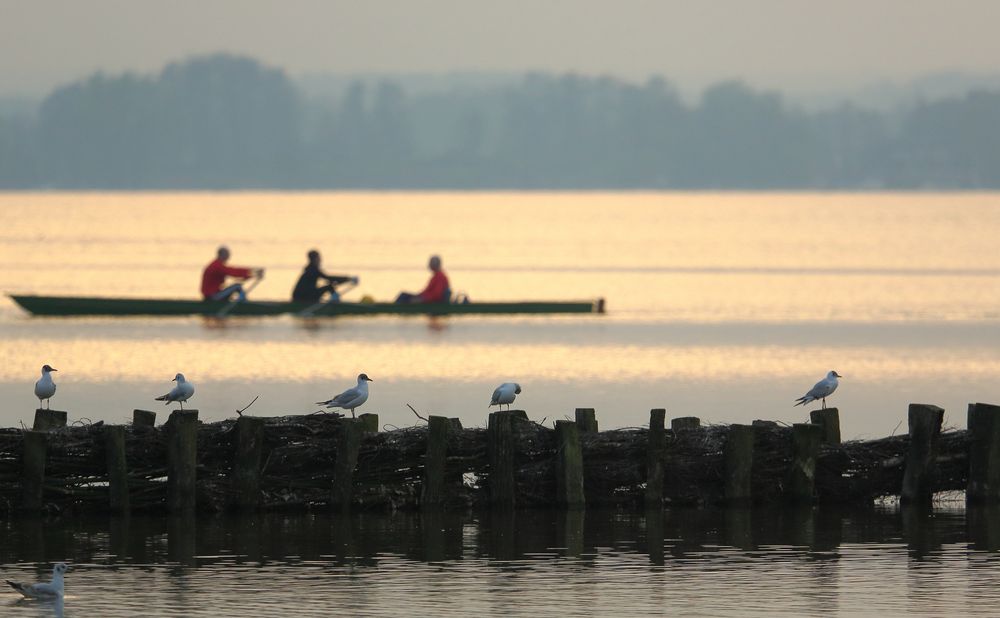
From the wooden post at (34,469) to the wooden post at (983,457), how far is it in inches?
398

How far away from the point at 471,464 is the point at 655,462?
2.04m

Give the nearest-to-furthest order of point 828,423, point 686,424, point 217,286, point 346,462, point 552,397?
1. point 346,462
2. point 686,424
3. point 828,423
4. point 552,397
5. point 217,286

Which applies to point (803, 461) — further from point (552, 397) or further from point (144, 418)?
point (552, 397)

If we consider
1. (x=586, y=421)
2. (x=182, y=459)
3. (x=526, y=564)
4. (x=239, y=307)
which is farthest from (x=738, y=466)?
(x=239, y=307)

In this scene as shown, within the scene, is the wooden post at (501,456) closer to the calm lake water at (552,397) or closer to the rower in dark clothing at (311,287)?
the calm lake water at (552,397)

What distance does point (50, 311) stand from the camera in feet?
168

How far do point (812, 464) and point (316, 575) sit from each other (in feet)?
20.7

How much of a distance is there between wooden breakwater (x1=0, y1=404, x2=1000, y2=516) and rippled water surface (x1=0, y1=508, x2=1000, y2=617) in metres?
0.28

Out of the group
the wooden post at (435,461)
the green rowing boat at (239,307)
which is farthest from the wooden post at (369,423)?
the green rowing boat at (239,307)

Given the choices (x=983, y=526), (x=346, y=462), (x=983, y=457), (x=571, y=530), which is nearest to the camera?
(x=571, y=530)

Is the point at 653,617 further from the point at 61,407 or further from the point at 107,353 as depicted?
the point at 107,353

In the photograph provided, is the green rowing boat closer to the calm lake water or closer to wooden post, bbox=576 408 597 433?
the calm lake water

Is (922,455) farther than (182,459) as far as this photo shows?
Yes

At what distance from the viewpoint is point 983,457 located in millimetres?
22094
